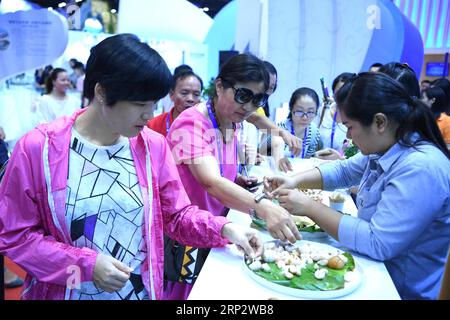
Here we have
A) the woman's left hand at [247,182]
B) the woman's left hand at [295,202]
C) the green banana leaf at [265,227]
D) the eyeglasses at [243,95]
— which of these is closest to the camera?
the woman's left hand at [295,202]

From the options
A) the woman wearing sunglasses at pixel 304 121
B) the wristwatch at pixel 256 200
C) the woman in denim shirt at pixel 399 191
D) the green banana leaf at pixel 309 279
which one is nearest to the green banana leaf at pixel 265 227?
the wristwatch at pixel 256 200

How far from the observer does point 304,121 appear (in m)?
2.53

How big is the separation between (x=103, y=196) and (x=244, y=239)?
45cm

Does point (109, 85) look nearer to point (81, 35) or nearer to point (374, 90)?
point (374, 90)

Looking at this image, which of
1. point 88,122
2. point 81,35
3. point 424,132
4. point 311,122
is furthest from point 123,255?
point 81,35

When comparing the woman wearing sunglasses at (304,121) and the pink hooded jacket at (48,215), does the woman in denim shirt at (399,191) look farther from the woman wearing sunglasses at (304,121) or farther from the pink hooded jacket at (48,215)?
the woman wearing sunglasses at (304,121)

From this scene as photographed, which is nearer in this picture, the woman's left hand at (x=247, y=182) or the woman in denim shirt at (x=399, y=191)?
the woman in denim shirt at (x=399, y=191)

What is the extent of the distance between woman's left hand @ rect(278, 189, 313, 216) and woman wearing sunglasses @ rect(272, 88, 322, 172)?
1078mm

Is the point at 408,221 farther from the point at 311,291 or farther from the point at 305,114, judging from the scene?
the point at 305,114

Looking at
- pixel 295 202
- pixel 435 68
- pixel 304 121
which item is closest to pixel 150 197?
pixel 295 202

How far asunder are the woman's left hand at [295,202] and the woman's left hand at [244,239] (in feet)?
0.60

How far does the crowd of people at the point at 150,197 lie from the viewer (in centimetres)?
102

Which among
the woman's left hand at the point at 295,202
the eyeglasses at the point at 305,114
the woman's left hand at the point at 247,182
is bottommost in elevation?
the woman's left hand at the point at 247,182

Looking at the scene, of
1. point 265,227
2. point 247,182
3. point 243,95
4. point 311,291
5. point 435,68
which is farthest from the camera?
point 435,68
